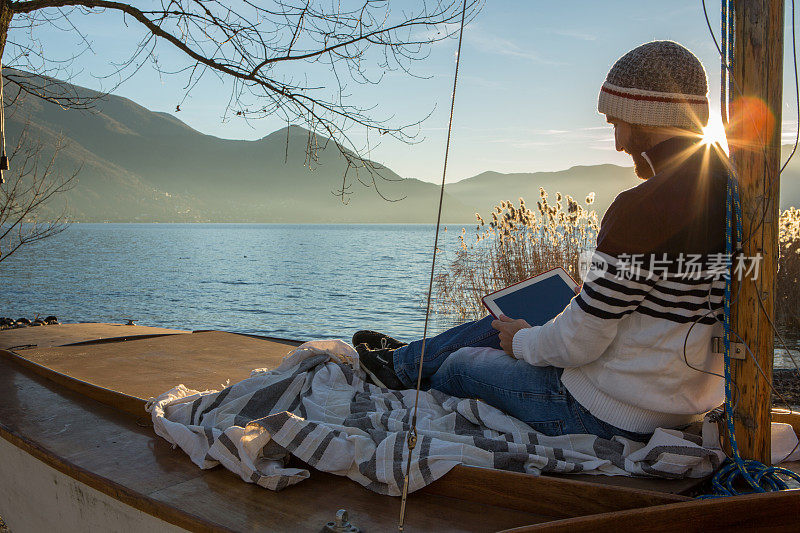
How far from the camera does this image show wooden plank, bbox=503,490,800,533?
1.36 meters

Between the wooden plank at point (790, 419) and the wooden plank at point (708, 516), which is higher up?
the wooden plank at point (790, 419)

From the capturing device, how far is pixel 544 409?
192cm

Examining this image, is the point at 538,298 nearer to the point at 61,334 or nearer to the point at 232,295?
the point at 61,334

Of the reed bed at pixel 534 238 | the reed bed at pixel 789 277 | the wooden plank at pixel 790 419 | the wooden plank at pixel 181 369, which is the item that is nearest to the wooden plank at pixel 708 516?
the wooden plank at pixel 181 369

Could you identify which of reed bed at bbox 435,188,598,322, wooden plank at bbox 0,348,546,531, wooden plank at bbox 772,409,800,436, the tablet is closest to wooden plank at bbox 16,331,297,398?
wooden plank at bbox 0,348,546,531

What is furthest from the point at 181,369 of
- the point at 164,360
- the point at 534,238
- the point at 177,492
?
the point at 534,238

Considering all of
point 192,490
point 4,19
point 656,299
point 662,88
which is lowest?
point 192,490

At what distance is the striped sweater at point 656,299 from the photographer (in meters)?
1.59

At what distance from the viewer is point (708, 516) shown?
4.46ft

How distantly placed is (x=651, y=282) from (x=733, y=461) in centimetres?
54

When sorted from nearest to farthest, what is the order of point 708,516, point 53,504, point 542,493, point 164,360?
point 708,516, point 542,493, point 53,504, point 164,360

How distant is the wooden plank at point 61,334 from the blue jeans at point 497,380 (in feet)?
7.66

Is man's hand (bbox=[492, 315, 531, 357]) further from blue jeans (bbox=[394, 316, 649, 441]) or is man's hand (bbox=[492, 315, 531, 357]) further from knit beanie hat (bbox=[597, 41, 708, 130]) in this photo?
knit beanie hat (bbox=[597, 41, 708, 130])

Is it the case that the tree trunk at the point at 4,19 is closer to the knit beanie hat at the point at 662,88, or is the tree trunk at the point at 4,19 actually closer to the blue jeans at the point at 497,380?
the blue jeans at the point at 497,380
